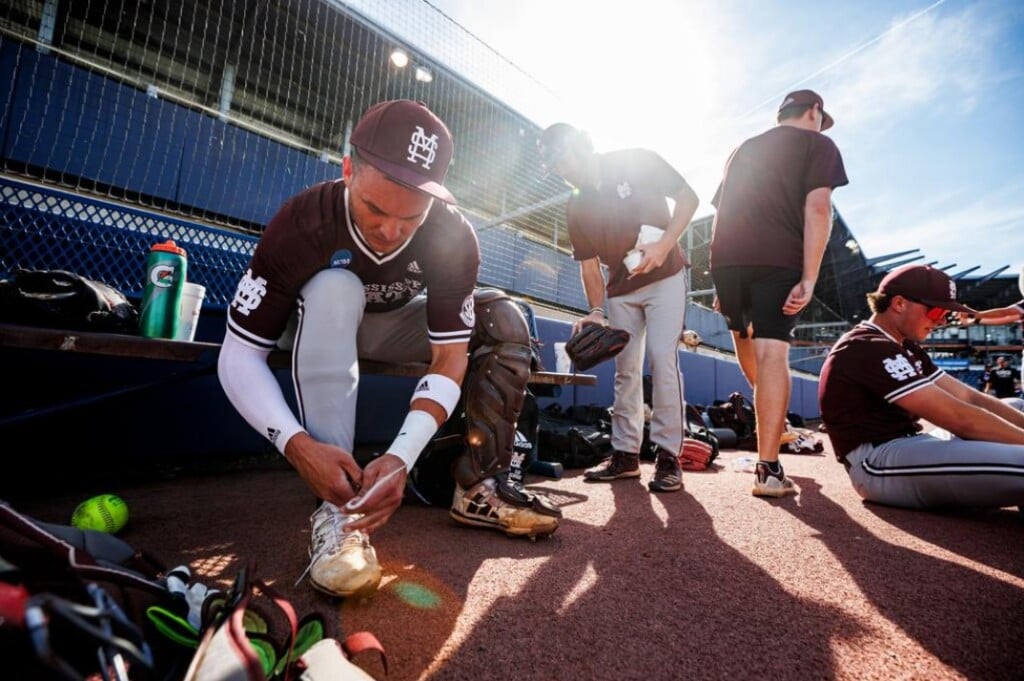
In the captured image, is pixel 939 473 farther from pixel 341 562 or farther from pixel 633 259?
pixel 341 562

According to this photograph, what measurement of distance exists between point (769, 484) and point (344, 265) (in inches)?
80.0

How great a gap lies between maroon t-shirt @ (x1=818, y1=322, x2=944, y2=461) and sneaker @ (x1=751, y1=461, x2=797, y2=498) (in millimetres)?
304

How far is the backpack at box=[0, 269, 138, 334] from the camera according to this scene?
149 centimetres

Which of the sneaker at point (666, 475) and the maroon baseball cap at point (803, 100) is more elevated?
the maroon baseball cap at point (803, 100)

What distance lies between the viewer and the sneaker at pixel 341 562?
38.1 inches

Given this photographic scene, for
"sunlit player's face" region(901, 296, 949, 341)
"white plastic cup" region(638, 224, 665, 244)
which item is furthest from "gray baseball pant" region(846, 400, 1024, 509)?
"white plastic cup" region(638, 224, 665, 244)

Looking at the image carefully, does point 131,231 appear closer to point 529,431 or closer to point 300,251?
point 300,251

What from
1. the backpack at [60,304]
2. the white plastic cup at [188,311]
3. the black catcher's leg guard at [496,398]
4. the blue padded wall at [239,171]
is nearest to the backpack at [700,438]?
the black catcher's leg guard at [496,398]

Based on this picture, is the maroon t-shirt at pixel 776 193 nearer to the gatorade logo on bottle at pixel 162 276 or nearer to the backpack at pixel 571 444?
the backpack at pixel 571 444

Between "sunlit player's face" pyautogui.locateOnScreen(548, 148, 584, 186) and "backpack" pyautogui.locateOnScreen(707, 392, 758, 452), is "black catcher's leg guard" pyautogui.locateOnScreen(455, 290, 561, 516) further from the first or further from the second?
"backpack" pyautogui.locateOnScreen(707, 392, 758, 452)

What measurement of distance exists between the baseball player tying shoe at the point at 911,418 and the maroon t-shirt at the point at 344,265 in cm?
172

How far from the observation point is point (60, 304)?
155 cm

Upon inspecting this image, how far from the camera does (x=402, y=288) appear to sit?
159 cm

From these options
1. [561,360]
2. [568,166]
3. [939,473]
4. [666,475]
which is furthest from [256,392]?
[561,360]
